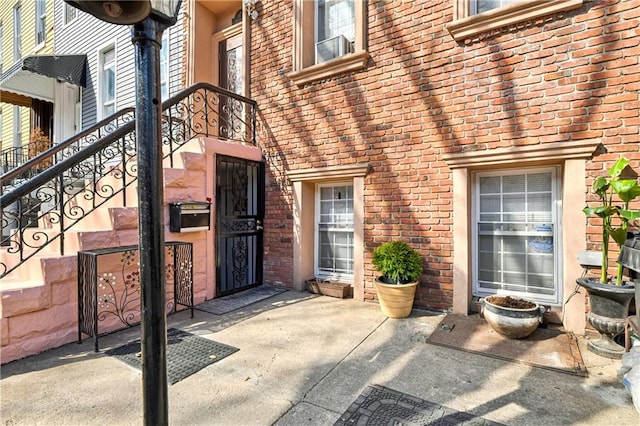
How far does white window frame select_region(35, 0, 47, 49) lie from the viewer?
33.4 ft

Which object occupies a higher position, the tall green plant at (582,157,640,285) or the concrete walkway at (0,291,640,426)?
the tall green plant at (582,157,640,285)

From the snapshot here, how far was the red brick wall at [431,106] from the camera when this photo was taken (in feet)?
10.5

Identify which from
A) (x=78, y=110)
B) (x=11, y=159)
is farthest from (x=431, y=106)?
(x=11, y=159)

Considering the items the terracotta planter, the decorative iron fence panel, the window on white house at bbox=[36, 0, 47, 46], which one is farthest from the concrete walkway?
the window on white house at bbox=[36, 0, 47, 46]

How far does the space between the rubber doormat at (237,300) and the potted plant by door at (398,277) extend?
1866mm

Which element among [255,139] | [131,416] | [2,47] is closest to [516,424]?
[131,416]

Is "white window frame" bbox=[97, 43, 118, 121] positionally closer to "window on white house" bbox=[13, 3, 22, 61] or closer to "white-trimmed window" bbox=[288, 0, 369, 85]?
"window on white house" bbox=[13, 3, 22, 61]

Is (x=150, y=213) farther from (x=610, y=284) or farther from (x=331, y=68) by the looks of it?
(x=331, y=68)

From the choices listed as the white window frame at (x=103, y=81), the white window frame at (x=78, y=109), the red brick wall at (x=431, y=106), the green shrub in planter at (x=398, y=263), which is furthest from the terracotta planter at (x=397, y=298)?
the white window frame at (x=78, y=109)

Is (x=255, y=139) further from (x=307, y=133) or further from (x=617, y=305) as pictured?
(x=617, y=305)

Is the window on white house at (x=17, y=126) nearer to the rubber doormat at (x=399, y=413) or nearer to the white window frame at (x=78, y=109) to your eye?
the white window frame at (x=78, y=109)

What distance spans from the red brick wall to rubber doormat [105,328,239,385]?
2.13m

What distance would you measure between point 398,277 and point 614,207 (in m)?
2.15

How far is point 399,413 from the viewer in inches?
83.8
